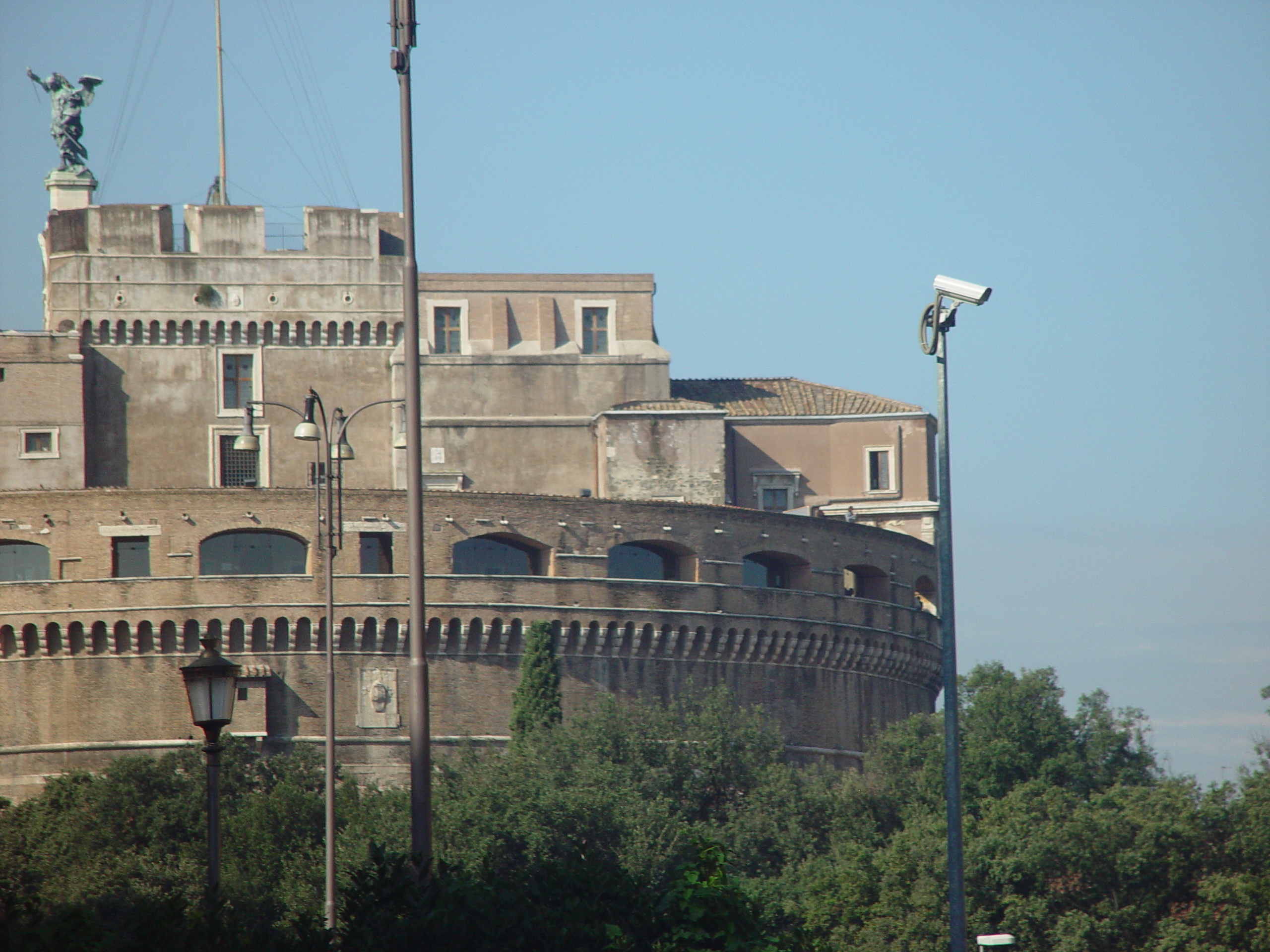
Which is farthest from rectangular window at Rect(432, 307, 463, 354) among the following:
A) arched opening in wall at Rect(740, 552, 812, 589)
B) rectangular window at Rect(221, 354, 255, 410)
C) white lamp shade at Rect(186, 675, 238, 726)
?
white lamp shade at Rect(186, 675, 238, 726)

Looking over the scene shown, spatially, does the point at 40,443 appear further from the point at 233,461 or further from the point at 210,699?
the point at 210,699

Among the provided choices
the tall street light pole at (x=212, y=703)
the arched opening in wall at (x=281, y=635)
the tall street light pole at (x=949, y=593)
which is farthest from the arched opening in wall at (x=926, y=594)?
the tall street light pole at (x=212, y=703)

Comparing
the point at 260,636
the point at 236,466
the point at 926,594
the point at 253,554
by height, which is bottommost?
the point at 260,636

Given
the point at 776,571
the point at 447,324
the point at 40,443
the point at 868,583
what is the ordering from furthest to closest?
the point at 447,324
the point at 868,583
the point at 40,443
the point at 776,571

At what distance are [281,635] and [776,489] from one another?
55.9 ft

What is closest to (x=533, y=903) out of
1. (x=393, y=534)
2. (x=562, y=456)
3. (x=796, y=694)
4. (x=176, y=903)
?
(x=176, y=903)

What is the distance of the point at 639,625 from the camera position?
4828 cm

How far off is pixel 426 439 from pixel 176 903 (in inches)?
1610

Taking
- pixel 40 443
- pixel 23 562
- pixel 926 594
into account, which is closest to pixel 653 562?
pixel 926 594

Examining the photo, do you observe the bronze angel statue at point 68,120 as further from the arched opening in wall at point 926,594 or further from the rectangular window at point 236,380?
the arched opening in wall at point 926,594

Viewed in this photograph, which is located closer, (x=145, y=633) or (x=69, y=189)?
(x=145, y=633)

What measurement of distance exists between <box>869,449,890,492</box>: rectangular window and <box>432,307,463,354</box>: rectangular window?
1248cm

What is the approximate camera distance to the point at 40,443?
172ft

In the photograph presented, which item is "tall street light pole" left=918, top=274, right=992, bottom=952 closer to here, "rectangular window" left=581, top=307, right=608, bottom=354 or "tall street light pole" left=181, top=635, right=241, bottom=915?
"tall street light pole" left=181, top=635, right=241, bottom=915
